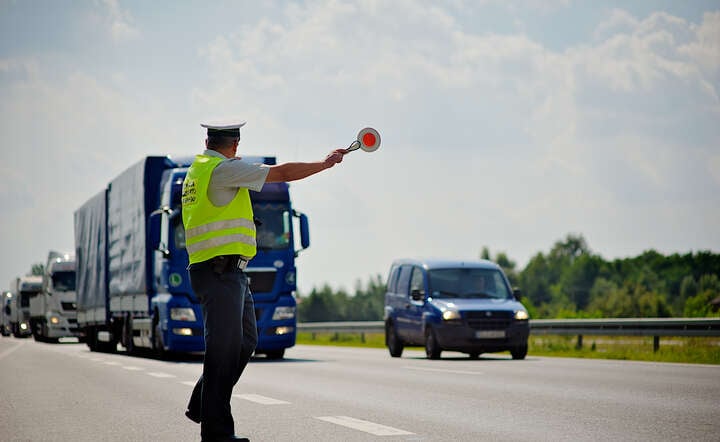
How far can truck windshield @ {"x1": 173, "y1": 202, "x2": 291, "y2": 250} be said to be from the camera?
21867 millimetres

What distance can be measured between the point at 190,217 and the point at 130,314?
1921 centimetres

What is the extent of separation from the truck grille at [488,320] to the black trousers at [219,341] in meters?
15.1

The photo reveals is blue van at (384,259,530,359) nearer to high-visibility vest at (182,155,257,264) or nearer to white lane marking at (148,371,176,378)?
white lane marking at (148,371,176,378)

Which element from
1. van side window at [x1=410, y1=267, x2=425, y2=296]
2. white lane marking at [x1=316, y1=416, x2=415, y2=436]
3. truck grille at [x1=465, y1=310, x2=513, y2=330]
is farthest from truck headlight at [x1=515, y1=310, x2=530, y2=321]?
white lane marking at [x1=316, y1=416, x2=415, y2=436]

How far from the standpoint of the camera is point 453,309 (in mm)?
22141

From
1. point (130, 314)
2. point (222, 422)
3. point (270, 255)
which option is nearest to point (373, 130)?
point (222, 422)

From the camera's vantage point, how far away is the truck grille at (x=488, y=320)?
2203 cm

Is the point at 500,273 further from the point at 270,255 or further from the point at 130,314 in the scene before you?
the point at 130,314

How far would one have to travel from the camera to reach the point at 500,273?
78.3ft

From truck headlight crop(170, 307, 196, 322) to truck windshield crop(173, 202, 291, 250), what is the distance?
120 centimetres

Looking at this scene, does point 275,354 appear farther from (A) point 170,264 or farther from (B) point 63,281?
(B) point 63,281

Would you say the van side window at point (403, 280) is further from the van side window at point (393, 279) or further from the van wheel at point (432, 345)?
the van wheel at point (432, 345)

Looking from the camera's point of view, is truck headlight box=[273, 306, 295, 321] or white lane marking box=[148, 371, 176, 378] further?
truck headlight box=[273, 306, 295, 321]

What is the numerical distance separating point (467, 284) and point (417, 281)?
3.36ft
